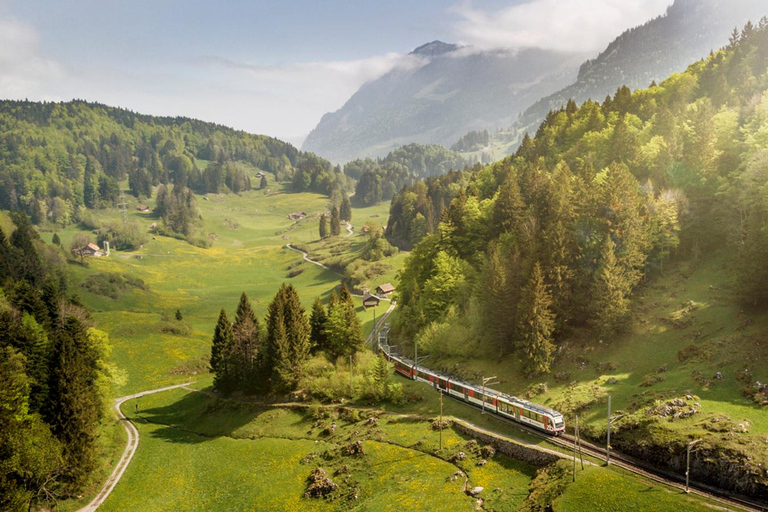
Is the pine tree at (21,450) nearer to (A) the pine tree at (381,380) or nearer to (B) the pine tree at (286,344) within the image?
(B) the pine tree at (286,344)

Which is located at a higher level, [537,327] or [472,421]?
[537,327]

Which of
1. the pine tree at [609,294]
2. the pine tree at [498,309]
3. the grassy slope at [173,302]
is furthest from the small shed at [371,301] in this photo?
the pine tree at [609,294]

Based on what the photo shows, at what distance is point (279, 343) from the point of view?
7050 centimetres

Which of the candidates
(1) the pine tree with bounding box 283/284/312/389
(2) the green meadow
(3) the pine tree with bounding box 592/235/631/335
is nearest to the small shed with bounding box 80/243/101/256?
(2) the green meadow

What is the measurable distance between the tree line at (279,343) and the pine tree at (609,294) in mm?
36191

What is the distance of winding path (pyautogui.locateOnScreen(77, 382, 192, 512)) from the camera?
170 feet

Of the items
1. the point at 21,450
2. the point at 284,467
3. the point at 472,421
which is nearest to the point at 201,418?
the point at 284,467

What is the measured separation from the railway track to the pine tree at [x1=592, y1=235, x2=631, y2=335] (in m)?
18.6

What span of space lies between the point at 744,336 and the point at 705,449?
19789mm

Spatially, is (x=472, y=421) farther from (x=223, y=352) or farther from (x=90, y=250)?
(x=90, y=250)

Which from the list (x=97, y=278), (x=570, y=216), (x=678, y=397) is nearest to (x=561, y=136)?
(x=570, y=216)

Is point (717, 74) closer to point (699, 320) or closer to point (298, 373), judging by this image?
point (699, 320)

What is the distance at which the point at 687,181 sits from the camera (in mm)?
75062

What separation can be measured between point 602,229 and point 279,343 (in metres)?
48.4
